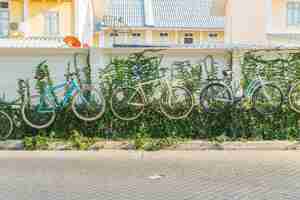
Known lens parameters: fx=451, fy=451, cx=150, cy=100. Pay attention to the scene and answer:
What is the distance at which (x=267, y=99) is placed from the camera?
28.4 ft

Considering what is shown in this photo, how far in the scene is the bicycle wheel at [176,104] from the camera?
28.5 feet

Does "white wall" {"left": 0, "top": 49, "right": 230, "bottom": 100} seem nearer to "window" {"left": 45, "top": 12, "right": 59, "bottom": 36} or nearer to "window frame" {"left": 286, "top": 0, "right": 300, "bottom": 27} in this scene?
"window" {"left": 45, "top": 12, "right": 59, "bottom": 36}

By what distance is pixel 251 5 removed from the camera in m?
20.7

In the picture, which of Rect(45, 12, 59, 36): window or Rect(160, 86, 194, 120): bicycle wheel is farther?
Rect(45, 12, 59, 36): window

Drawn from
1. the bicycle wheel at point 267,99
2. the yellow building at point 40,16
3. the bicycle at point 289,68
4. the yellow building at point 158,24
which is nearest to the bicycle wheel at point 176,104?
the bicycle wheel at point 267,99

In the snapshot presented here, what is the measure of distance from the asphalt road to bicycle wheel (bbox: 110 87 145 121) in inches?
32.0

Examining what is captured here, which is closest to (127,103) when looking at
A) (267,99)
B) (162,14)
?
(267,99)

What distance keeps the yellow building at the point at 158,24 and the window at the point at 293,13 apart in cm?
1967

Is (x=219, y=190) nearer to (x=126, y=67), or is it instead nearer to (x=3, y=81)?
(x=126, y=67)

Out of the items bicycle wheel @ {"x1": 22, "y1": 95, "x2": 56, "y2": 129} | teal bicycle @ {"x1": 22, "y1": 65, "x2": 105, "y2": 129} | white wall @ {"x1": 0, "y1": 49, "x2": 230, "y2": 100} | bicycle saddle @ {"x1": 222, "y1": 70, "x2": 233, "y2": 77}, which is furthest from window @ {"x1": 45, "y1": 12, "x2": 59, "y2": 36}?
bicycle saddle @ {"x1": 222, "y1": 70, "x2": 233, "y2": 77}

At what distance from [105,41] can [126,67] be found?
31600mm

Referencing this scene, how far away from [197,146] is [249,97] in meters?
1.41

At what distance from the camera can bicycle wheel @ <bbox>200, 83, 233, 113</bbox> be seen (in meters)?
8.73

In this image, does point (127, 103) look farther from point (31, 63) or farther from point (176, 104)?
point (31, 63)
